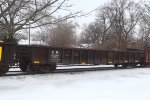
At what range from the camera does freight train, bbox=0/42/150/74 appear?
64.4 ft

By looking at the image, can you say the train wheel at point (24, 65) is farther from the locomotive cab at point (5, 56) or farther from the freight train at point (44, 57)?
the locomotive cab at point (5, 56)

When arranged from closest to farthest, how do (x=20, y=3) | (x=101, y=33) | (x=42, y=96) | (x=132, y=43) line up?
1. (x=20, y=3)
2. (x=42, y=96)
3. (x=132, y=43)
4. (x=101, y=33)

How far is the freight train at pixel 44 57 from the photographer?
64.4 ft

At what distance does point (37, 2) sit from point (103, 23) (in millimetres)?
68600

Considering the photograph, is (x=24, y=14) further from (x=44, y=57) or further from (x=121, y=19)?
(x=121, y=19)

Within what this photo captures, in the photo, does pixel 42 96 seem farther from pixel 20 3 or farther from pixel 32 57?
pixel 32 57

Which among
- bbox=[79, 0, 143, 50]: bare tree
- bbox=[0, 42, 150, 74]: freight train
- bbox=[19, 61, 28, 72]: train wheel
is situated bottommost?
bbox=[19, 61, 28, 72]: train wheel

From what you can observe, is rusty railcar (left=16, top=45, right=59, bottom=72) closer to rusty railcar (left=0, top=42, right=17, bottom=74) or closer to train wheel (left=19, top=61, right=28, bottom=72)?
train wheel (left=19, top=61, right=28, bottom=72)

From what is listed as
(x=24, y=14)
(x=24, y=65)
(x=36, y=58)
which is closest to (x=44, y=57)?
(x=36, y=58)

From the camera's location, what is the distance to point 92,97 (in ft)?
39.5

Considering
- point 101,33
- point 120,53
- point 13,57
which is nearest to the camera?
point 13,57

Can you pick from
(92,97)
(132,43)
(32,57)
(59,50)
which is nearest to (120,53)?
(59,50)

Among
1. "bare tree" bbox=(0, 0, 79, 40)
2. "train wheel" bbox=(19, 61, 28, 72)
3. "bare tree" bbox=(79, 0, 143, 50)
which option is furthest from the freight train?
"bare tree" bbox=(79, 0, 143, 50)

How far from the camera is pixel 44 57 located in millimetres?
23344
